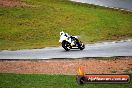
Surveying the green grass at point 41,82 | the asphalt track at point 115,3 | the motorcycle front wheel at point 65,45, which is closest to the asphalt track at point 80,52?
the motorcycle front wheel at point 65,45

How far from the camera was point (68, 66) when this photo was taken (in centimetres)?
2247

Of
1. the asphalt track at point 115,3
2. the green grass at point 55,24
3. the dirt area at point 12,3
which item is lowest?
the green grass at point 55,24

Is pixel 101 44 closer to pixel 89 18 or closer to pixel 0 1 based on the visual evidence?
pixel 89 18

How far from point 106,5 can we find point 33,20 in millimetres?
11056

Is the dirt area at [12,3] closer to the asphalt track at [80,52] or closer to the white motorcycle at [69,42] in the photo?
the asphalt track at [80,52]

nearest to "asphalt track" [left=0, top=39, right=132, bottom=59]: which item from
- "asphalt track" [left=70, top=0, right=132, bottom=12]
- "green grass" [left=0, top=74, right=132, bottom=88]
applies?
"green grass" [left=0, top=74, right=132, bottom=88]

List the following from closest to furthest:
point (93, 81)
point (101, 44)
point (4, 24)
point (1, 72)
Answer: point (93, 81) → point (1, 72) → point (101, 44) → point (4, 24)

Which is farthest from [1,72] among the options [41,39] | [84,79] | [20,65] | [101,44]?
[41,39]

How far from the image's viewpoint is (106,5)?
1852 inches

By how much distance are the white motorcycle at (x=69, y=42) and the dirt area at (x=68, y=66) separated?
3.13 meters

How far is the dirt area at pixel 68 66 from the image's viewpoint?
21266 millimetres

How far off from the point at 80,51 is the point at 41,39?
9271 mm

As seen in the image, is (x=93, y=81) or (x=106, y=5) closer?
(x=93, y=81)

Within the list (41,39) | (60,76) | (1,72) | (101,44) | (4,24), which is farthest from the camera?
(4,24)
